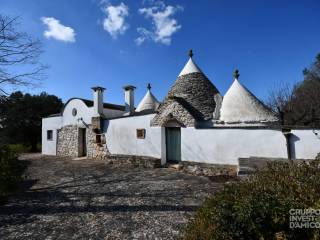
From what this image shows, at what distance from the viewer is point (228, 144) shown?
10.3 metres

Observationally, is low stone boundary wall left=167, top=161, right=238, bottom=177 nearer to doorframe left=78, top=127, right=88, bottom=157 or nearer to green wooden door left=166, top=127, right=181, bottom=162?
green wooden door left=166, top=127, right=181, bottom=162

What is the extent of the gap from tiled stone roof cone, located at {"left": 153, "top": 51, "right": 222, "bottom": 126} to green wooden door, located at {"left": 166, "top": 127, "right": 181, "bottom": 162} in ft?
2.65

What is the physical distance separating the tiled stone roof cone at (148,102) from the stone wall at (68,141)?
212 inches

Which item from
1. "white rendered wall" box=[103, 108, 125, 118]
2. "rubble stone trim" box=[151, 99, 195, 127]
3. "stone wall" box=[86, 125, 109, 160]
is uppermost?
"white rendered wall" box=[103, 108, 125, 118]

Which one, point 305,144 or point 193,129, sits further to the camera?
point 193,129

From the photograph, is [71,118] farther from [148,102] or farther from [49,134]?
[148,102]

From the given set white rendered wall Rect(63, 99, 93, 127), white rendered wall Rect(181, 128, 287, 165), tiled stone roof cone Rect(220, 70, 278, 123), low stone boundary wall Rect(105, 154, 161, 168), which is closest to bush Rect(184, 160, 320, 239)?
white rendered wall Rect(181, 128, 287, 165)

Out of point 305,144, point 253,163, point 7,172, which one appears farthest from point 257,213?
point 305,144

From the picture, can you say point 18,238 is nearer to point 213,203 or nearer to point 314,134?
point 213,203

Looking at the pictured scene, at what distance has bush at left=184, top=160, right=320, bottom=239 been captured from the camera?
289 cm

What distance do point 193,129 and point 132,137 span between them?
4171mm

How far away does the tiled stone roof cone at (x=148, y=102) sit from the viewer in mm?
19127

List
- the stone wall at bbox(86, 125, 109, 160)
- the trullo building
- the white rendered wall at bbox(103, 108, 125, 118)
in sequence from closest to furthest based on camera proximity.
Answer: the trullo building, the stone wall at bbox(86, 125, 109, 160), the white rendered wall at bbox(103, 108, 125, 118)

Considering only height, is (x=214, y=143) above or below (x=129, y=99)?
below
